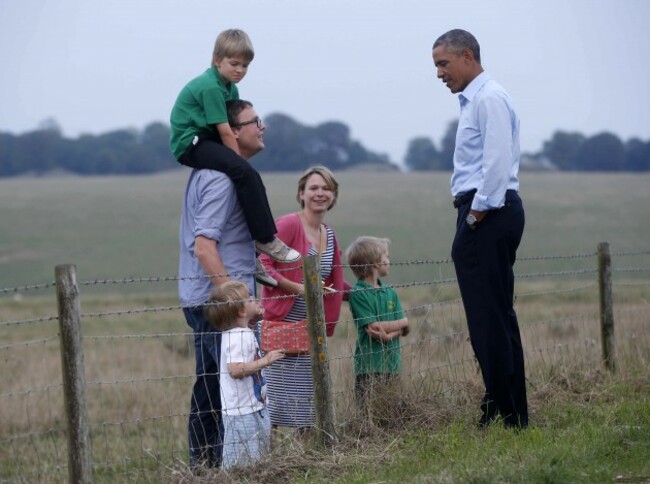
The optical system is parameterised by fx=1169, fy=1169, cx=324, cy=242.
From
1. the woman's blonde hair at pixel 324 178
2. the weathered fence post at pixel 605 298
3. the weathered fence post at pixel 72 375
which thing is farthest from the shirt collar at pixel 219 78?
the weathered fence post at pixel 605 298

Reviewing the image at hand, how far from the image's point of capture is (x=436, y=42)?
23.7 ft

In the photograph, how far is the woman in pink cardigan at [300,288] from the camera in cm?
752

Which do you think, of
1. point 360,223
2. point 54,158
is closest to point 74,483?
point 360,223

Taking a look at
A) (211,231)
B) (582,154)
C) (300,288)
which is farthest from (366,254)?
(582,154)

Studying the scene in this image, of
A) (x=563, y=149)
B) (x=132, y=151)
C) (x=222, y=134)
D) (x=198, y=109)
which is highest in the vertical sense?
(x=132, y=151)

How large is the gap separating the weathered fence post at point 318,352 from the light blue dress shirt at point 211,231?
0.36 metres

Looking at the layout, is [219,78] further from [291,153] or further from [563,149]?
[563,149]

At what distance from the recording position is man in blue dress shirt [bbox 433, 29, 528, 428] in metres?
7.10

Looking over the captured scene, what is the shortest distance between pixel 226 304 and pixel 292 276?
3.20 ft

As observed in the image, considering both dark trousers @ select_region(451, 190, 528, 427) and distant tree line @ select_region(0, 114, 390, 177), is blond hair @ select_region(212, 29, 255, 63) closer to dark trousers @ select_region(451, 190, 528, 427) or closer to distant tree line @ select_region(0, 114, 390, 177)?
dark trousers @ select_region(451, 190, 528, 427)

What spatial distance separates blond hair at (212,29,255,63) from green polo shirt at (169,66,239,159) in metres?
0.14

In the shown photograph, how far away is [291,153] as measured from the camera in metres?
88.5

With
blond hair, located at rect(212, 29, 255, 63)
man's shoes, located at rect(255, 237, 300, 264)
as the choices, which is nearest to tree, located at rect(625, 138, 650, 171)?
man's shoes, located at rect(255, 237, 300, 264)

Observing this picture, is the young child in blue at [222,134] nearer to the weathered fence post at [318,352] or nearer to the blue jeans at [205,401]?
the weathered fence post at [318,352]
